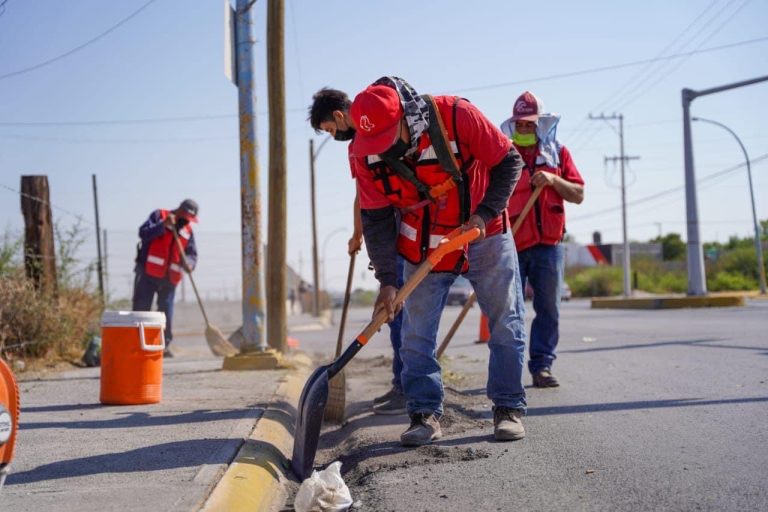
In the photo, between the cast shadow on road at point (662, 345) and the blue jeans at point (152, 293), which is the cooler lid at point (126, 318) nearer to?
the cast shadow on road at point (662, 345)

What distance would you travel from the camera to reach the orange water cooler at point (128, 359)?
6441 millimetres

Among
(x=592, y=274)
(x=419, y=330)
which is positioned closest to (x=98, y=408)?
(x=419, y=330)

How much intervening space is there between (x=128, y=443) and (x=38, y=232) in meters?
6.18

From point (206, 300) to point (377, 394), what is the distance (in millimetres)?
25582

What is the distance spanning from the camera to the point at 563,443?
4.51 meters

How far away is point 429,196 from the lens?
465cm

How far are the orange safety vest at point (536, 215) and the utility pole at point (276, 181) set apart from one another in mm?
3857

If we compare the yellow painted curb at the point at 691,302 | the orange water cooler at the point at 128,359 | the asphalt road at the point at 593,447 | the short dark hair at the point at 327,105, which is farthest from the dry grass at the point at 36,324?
the yellow painted curb at the point at 691,302

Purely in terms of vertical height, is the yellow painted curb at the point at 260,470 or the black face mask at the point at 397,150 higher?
the black face mask at the point at 397,150

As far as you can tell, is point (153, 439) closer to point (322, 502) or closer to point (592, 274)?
point (322, 502)

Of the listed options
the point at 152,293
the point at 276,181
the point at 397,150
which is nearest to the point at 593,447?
the point at 397,150

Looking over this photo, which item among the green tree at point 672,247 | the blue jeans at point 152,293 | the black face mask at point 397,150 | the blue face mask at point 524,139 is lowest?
the blue jeans at point 152,293

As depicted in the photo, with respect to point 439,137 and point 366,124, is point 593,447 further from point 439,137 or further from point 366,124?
point 366,124

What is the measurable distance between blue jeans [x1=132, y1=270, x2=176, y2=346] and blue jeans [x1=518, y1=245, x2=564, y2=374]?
5.84 meters
